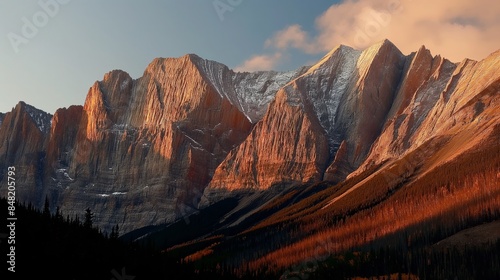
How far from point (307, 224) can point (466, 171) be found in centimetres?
4790

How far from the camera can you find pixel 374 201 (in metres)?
190

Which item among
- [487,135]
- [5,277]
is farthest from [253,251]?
[5,277]

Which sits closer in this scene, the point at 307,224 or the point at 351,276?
the point at 351,276

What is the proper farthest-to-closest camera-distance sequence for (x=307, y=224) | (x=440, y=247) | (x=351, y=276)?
1. (x=307, y=224)
2. (x=440, y=247)
3. (x=351, y=276)

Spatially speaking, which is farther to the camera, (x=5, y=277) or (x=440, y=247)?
(x=440, y=247)

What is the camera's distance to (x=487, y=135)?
181250 mm

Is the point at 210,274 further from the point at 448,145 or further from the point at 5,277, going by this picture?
the point at 448,145

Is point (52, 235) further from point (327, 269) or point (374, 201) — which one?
point (374, 201)

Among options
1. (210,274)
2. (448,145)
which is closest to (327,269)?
(210,274)

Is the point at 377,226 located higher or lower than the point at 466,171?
lower

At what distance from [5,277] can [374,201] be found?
13149 centimetres

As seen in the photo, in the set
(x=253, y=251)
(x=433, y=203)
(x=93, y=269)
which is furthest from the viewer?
(x=253, y=251)

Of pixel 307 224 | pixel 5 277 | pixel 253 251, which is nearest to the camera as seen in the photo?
pixel 5 277

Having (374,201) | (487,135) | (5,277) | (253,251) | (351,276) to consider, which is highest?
(487,135)
